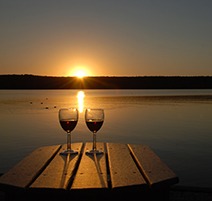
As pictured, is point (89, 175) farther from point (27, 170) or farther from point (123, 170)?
point (27, 170)

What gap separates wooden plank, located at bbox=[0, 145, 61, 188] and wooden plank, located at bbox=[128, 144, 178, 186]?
2.43 ft

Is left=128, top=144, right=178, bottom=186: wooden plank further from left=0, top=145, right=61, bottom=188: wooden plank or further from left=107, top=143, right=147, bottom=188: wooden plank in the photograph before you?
left=0, top=145, right=61, bottom=188: wooden plank

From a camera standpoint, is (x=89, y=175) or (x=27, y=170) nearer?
(x=89, y=175)

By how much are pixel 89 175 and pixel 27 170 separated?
474 mm

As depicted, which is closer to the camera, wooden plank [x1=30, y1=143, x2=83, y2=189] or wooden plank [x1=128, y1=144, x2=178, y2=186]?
wooden plank [x1=30, y1=143, x2=83, y2=189]

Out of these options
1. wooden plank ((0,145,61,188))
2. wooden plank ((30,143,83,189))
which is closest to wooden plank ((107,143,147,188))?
wooden plank ((30,143,83,189))

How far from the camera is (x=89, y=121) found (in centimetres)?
305

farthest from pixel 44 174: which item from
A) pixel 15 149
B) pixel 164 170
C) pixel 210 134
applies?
pixel 210 134

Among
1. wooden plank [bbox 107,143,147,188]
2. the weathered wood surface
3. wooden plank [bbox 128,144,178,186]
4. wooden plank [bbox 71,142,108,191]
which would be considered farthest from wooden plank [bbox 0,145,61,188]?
wooden plank [bbox 128,144,178,186]

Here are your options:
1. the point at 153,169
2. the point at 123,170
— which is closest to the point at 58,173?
the point at 123,170

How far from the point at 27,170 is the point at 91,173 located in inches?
18.5

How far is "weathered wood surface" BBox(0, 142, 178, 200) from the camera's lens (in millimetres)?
2143

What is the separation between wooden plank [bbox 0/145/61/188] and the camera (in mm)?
2248

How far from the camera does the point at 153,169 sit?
2.58 m
